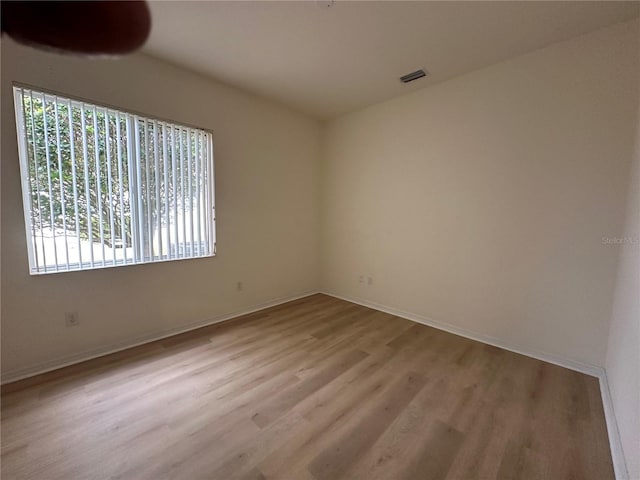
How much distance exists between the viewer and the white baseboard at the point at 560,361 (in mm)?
1341

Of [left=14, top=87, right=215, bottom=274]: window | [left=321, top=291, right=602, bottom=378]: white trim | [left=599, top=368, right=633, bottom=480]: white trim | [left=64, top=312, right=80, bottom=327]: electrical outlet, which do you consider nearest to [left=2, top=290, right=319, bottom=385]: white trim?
[left=64, top=312, right=80, bottom=327]: electrical outlet

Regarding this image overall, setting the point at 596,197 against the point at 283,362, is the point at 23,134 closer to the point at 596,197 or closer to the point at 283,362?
the point at 283,362

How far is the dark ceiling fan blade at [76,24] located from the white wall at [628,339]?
2.22 meters

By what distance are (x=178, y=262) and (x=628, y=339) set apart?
3377 millimetres

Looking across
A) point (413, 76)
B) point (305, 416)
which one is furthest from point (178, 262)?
point (413, 76)

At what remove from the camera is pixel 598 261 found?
202 cm

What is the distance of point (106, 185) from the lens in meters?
2.17

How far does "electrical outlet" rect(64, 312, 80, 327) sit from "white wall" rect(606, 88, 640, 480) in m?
3.42

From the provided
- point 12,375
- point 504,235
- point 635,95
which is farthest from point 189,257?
point 635,95

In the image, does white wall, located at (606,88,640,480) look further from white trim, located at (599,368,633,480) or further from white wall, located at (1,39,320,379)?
white wall, located at (1,39,320,379)

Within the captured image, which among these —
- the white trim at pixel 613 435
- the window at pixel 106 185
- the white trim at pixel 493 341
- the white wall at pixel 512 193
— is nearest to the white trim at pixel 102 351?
the window at pixel 106 185

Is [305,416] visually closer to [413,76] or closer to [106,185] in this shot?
[106,185]

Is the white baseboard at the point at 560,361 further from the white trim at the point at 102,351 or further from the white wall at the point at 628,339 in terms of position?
the white trim at the point at 102,351

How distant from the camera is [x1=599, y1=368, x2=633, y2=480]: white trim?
4.11 ft
